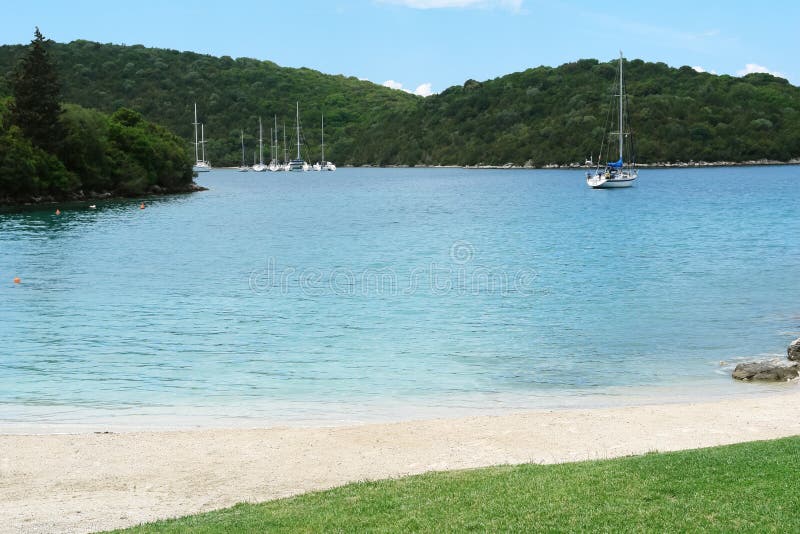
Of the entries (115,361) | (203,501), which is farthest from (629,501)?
(115,361)

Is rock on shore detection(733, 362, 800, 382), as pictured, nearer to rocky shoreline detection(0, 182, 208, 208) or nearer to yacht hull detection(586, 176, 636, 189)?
rocky shoreline detection(0, 182, 208, 208)

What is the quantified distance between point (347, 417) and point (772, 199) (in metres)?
102

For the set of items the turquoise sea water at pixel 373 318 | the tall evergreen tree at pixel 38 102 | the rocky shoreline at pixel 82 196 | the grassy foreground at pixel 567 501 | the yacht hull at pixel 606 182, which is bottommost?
the turquoise sea water at pixel 373 318

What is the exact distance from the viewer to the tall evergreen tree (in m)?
92.9

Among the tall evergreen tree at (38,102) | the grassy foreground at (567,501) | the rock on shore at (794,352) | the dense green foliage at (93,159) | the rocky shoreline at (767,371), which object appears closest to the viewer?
the grassy foreground at (567,501)

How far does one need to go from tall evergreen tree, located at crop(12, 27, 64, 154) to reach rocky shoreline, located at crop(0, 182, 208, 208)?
5.38m

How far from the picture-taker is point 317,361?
2405 cm

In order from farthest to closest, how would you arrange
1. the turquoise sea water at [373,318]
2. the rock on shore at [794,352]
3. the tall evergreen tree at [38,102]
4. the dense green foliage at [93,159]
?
the tall evergreen tree at [38,102]
the dense green foliage at [93,159]
the rock on shore at [794,352]
the turquoise sea water at [373,318]

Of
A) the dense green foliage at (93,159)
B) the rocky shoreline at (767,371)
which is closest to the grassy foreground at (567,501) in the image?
the rocky shoreline at (767,371)

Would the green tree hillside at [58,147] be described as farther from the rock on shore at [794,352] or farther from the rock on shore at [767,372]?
the rock on shore at [767,372]

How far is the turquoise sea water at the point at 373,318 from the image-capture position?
20125 millimetres

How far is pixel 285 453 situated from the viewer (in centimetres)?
1446

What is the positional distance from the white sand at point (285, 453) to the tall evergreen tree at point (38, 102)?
84.9m

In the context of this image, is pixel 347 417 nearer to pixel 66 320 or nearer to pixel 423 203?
pixel 66 320
